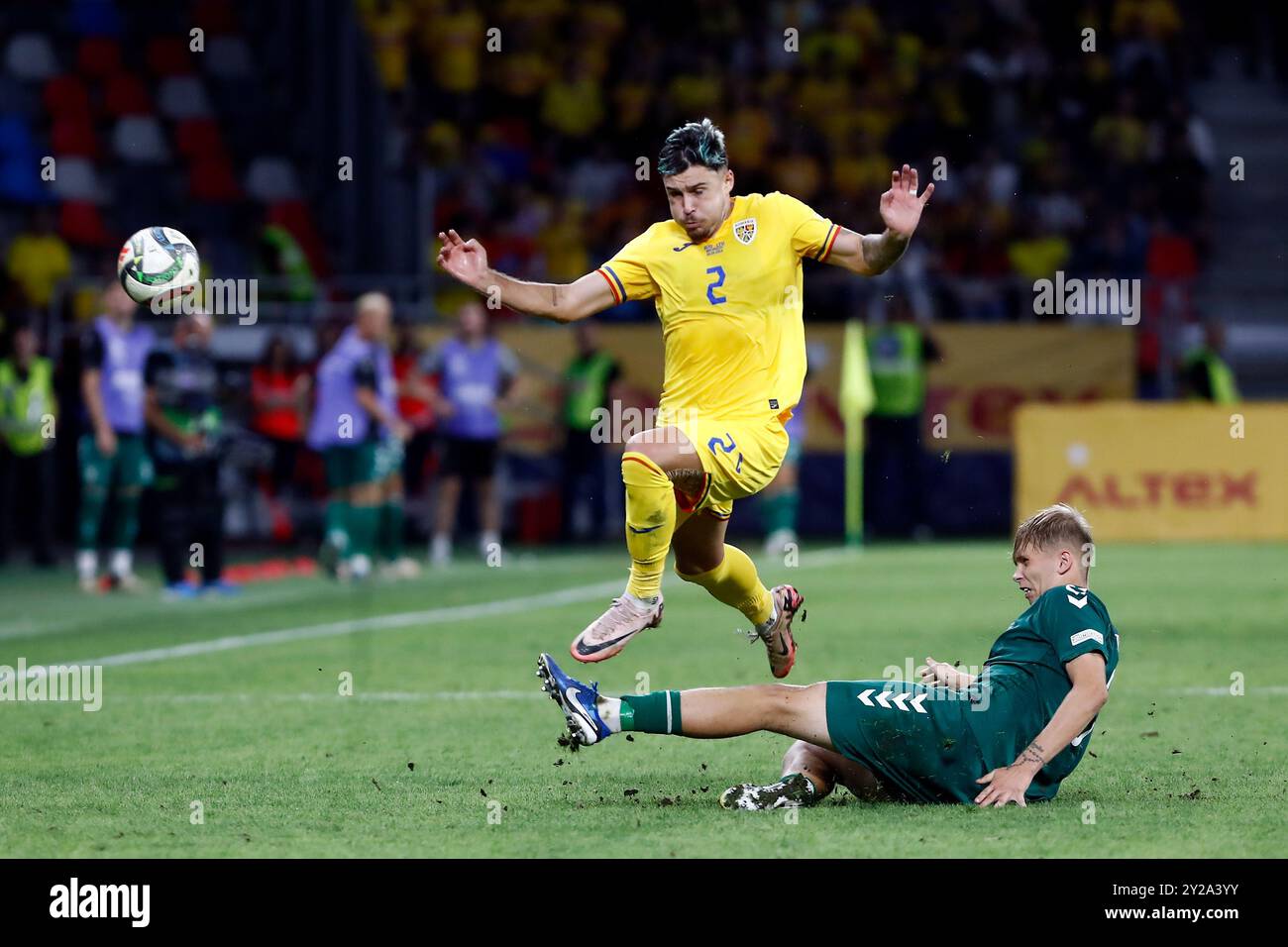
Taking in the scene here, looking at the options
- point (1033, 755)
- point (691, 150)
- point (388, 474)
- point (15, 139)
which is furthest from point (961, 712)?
point (15, 139)

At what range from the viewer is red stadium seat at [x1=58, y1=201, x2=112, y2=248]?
21750mm

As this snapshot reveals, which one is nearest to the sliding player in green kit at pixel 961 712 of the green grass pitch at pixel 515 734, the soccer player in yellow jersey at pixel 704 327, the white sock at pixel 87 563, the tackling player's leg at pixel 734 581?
the green grass pitch at pixel 515 734

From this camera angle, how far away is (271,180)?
926 inches

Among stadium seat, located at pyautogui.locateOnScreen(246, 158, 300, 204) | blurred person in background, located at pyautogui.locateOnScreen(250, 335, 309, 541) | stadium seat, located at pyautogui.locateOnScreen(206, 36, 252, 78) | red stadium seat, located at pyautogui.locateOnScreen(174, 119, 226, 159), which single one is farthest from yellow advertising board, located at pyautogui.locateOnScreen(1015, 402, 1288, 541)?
stadium seat, located at pyautogui.locateOnScreen(206, 36, 252, 78)

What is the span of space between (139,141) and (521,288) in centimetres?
1688

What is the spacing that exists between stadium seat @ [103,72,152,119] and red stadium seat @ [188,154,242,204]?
992mm

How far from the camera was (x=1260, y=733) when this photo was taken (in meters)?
7.83

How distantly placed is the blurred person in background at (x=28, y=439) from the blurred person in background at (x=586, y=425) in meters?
4.72

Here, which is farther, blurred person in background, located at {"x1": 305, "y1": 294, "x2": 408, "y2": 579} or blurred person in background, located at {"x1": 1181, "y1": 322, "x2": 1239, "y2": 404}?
blurred person in background, located at {"x1": 1181, "y1": 322, "x2": 1239, "y2": 404}

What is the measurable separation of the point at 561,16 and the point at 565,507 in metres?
6.79

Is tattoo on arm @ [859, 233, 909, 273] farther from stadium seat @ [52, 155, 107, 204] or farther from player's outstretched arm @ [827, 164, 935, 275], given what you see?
A: stadium seat @ [52, 155, 107, 204]

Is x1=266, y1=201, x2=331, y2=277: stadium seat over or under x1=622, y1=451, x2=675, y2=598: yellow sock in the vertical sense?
over

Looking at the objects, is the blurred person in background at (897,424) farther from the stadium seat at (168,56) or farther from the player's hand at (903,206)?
the player's hand at (903,206)
